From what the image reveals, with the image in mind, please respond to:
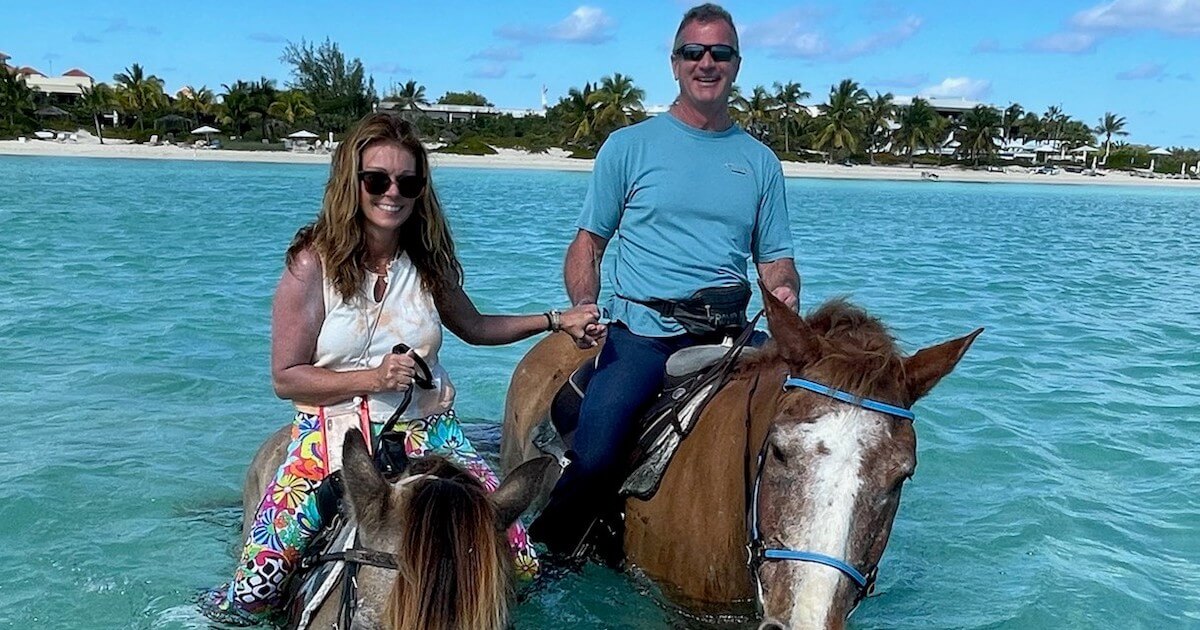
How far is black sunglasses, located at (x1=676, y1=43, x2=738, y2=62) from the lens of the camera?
13.8 ft

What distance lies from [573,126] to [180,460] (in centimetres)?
6648

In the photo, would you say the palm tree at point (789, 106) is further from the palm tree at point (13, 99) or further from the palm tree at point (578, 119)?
the palm tree at point (13, 99)

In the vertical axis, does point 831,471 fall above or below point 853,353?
below

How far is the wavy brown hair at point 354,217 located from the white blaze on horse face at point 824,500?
1.59 metres

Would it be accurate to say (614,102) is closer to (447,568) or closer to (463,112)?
(463,112)

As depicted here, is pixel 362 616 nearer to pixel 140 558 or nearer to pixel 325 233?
pixel 325 233

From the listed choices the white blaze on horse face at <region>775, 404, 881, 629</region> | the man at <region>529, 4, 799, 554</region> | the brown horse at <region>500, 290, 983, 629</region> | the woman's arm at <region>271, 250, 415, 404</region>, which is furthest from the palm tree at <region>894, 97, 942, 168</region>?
the white blaze on horse face at <region>775, 404, 881, 629</region>

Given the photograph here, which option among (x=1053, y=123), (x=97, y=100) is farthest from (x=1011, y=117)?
(x=97, y=100)

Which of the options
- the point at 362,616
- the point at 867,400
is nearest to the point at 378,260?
the point at 362,616

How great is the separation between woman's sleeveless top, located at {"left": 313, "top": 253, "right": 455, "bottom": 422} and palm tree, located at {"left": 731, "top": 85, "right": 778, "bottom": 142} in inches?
2889

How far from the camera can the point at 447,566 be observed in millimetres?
2342

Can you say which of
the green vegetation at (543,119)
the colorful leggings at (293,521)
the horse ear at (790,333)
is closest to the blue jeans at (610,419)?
the colorful leggings at (293,521)

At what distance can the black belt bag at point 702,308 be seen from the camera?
423 centimetres

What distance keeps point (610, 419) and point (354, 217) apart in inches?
52.7
